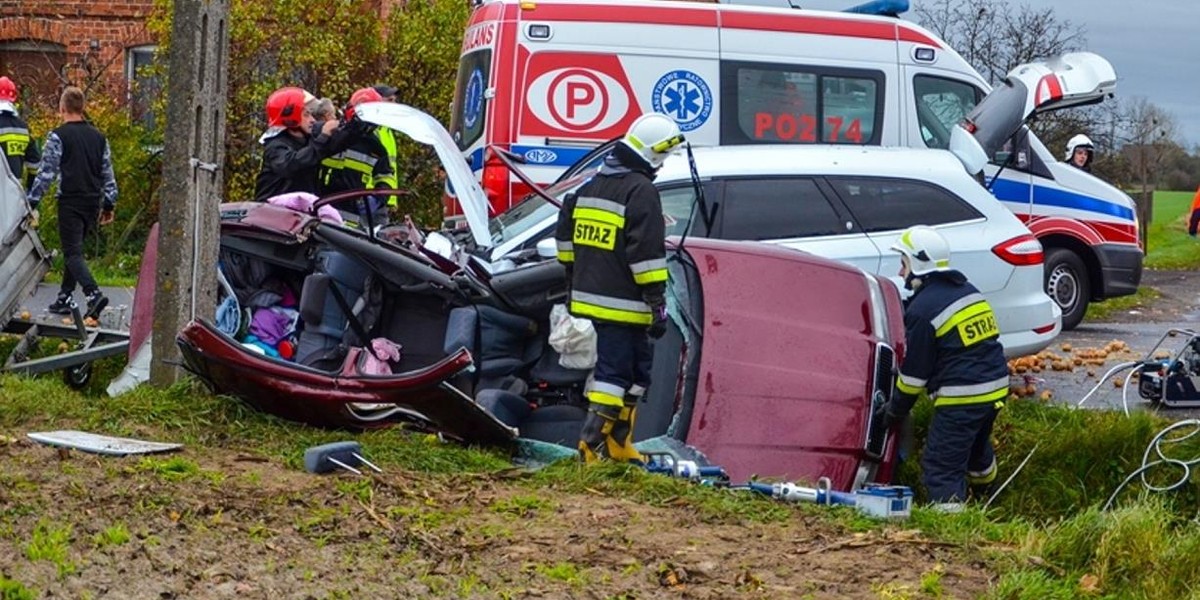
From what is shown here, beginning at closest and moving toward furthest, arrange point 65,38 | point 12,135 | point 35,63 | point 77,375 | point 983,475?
point 983,475
point 77,375
point 12,135
point 65,38
point 35,63

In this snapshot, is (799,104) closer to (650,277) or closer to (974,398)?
(974,398)

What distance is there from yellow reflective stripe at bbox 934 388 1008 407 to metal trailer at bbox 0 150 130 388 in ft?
15.5

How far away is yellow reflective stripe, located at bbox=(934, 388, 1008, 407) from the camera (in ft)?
28.1

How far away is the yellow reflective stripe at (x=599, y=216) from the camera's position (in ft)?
25.2

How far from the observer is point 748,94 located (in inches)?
547

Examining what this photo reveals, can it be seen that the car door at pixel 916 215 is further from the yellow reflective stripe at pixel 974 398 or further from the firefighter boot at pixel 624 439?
the firefighter boot at pixel 624 439

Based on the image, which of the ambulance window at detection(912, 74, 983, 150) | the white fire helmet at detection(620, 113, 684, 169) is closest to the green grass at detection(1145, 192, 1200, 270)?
the ambulance window at detection(912, 74, 983, 150)

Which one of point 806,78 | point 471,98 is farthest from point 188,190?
point 806,78

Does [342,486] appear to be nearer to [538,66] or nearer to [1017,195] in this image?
[538,66]

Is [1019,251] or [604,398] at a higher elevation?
[1019,251]

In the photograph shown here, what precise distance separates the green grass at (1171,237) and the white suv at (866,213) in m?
6.30

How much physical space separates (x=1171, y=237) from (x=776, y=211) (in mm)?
27677

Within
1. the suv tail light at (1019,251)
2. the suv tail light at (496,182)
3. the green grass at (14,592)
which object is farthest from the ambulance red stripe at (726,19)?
the green grass at (14,592)

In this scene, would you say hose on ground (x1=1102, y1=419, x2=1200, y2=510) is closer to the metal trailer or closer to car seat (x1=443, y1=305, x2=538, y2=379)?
car seat (x1=443, y1=305, x2=538, y2=379)
